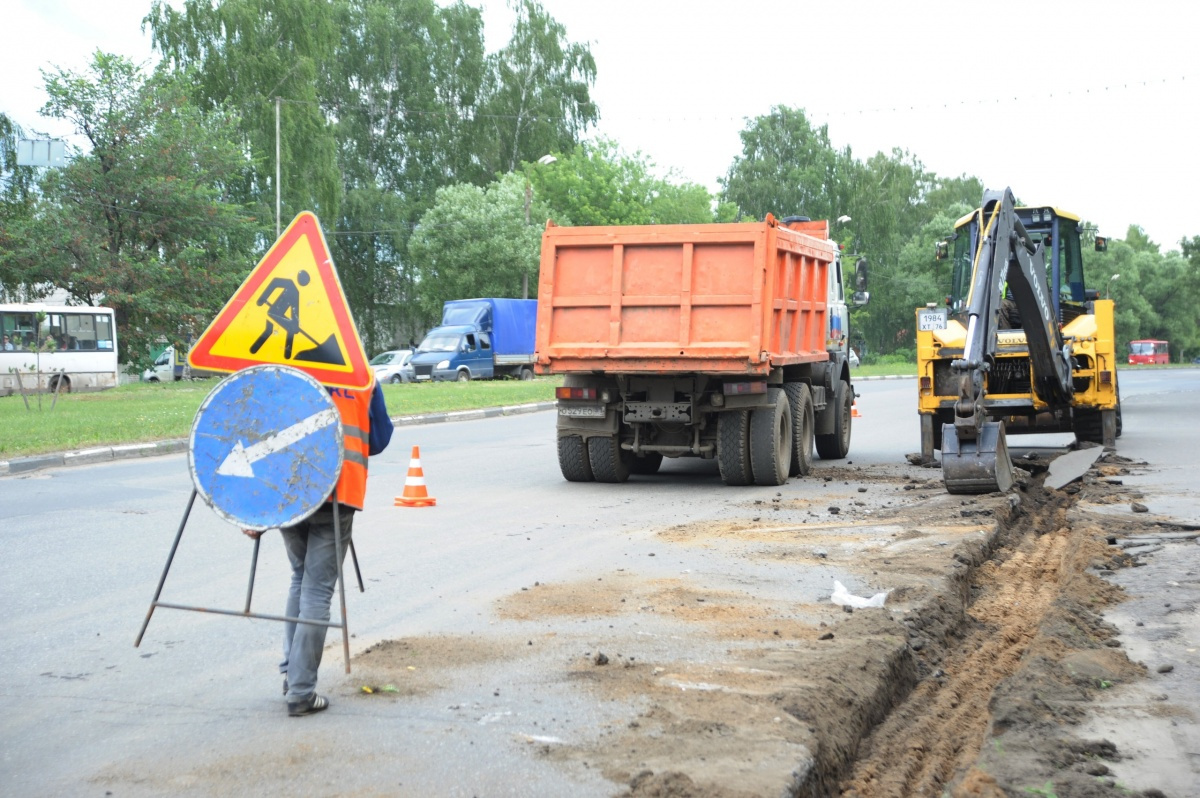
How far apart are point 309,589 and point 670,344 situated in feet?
26.6

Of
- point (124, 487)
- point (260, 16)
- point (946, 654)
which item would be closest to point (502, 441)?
point (124, 487)

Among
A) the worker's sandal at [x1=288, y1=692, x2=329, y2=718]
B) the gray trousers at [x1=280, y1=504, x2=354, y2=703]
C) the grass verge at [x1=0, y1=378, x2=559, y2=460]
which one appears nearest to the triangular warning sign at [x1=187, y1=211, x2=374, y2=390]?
the gray trousers at [x1=280, y1=504, x2=354, y2=703]

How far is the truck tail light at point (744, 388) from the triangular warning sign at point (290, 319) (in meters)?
7.84

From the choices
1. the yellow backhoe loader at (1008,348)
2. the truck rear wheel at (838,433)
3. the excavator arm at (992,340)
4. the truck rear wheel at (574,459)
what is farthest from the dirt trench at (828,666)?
the truck rear wheel at (838,433)

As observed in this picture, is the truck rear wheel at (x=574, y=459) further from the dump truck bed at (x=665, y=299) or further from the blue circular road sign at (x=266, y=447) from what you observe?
the blue circular road sign at (x=266, y=447)

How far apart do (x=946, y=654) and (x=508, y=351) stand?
40137 mm

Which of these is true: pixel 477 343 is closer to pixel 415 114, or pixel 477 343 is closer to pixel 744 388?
pixel 415 114

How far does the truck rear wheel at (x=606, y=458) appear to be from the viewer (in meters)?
13.7

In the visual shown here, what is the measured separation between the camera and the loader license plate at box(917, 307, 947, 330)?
14266 mm

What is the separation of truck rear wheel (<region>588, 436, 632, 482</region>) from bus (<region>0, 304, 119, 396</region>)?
27.2 meters

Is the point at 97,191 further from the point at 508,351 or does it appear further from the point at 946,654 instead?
the point at 946,654

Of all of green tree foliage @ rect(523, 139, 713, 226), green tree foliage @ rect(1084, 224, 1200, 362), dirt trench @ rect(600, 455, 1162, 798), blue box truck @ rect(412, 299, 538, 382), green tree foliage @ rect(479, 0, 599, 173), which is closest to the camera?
dirt trench @ rect(600, 455, 1162, 798)

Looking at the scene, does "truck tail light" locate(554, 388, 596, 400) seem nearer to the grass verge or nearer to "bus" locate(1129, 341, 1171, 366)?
the grass verge

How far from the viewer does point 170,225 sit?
40625 mm
